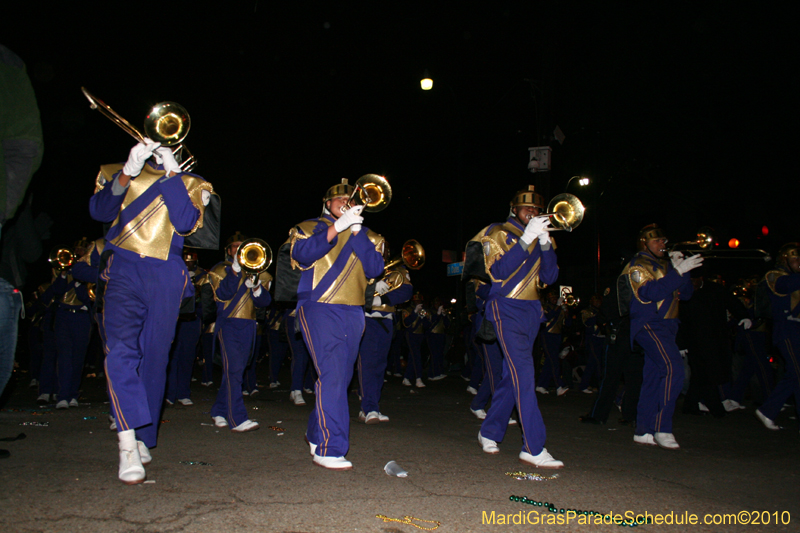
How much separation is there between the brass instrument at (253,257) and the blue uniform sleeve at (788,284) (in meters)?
6.32

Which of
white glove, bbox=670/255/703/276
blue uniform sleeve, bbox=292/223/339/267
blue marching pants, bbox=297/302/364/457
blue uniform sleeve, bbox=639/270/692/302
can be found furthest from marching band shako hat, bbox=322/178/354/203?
white glove, bbox=670/255/703/276

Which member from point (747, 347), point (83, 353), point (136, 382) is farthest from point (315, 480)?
point (747, 347)

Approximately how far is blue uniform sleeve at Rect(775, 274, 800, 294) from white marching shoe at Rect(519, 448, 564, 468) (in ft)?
15.2

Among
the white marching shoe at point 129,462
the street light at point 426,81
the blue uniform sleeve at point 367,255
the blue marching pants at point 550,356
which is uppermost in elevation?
the street light at point 426,81

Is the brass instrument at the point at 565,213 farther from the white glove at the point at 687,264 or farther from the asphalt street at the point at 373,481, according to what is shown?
the asphalt street at the point at 373,481

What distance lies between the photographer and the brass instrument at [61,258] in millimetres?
8656

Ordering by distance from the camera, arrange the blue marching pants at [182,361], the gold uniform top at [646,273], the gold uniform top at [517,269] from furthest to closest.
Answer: the blue marching pants at [182,361] < the gold uniform top at [646,273] < the gold uniform top at [517,269]

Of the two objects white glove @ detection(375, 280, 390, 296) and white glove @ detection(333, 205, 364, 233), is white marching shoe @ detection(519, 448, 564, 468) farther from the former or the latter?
white glove @ detection(375, 280, 390, 296)

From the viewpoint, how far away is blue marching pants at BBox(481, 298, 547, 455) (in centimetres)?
482

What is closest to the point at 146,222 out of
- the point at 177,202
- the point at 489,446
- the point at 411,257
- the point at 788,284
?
the point at 177,202

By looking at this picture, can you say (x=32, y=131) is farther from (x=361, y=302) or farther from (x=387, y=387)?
(x=387, y=387)

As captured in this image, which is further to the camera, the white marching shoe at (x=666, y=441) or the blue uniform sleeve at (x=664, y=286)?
the blue uniform sleeve at (x=664, y=286)

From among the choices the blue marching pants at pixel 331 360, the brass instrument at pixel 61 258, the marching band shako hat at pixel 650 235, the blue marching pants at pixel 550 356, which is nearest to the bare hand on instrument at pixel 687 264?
the marching band shako hat at pixel 650 235

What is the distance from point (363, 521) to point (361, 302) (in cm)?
192
